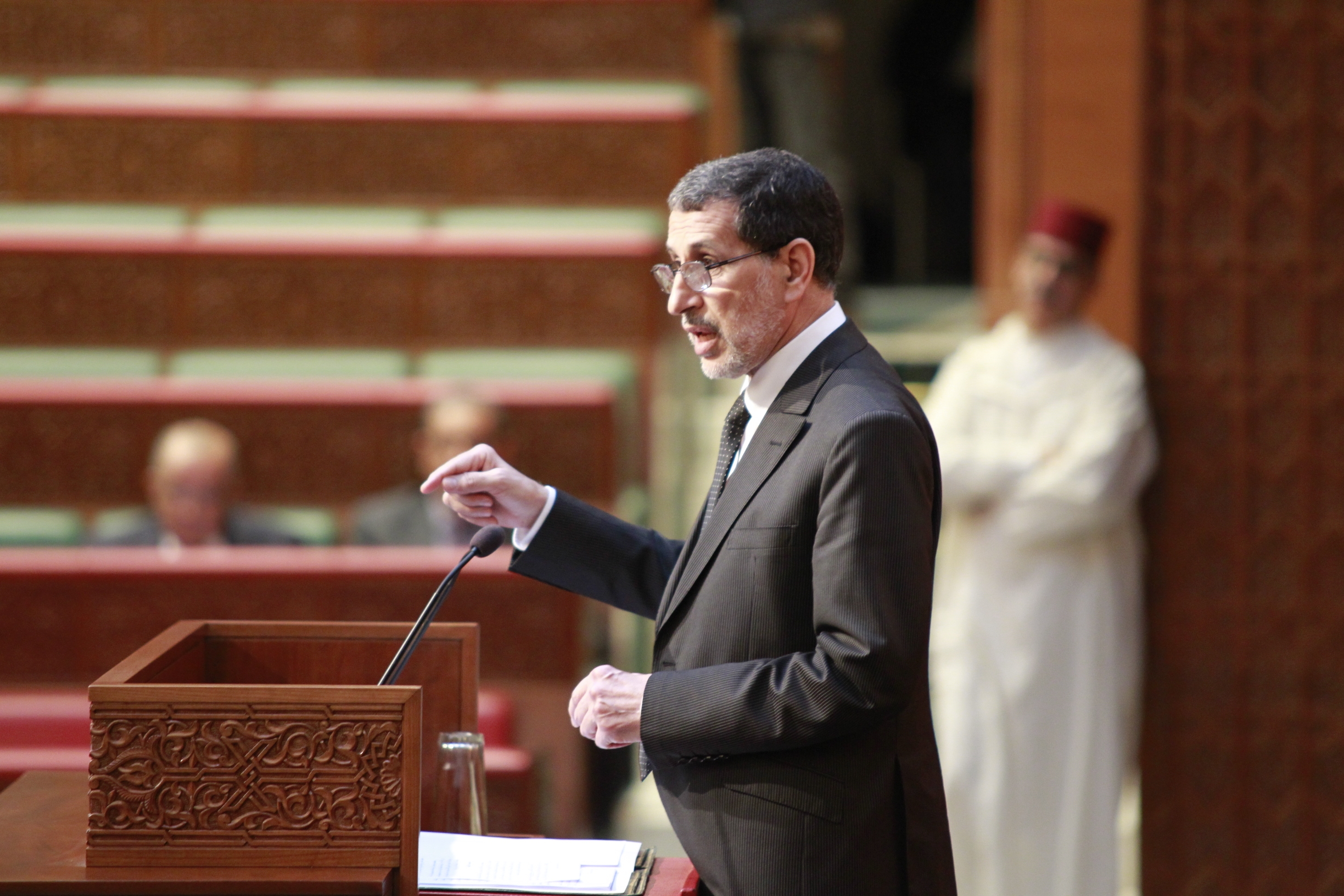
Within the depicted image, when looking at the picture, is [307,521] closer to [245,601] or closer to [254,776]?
[245,601]

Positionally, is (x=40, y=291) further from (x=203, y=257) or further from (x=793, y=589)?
(x=793, y=589)

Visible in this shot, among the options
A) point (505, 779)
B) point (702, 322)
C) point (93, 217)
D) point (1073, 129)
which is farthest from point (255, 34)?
point (702, 322)

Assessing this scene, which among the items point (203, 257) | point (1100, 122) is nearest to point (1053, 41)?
point (1100, 122)

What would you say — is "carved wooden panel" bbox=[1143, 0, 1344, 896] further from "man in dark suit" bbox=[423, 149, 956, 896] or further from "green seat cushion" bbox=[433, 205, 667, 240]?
"man in dark suit" bbox=[423, 149, 956, 896]

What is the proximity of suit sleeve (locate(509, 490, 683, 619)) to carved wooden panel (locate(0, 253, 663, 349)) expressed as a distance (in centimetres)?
262

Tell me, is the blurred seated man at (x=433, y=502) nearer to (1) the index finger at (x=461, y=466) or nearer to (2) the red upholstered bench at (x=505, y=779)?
(2) the red upholstered bench at (x=505, y=779)

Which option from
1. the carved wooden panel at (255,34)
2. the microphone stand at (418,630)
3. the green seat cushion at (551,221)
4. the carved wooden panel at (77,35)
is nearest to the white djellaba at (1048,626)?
the green seat cushion at (551,221)

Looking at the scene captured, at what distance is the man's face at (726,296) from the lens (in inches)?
58.1

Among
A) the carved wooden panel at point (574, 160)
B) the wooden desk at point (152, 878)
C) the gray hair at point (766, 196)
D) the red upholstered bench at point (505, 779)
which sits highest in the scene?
the carved wooden panel at point (574, 160)

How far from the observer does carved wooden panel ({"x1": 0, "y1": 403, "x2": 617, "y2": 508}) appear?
3.94 metres

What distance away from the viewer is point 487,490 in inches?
63.8

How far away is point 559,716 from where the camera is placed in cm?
299

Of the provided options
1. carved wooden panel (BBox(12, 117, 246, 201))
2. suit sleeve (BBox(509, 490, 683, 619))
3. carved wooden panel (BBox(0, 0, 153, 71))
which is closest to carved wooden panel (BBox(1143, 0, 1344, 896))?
suit sleeve (BBox(509, 490, 683, 619))

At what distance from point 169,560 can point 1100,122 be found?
2.40 meters
